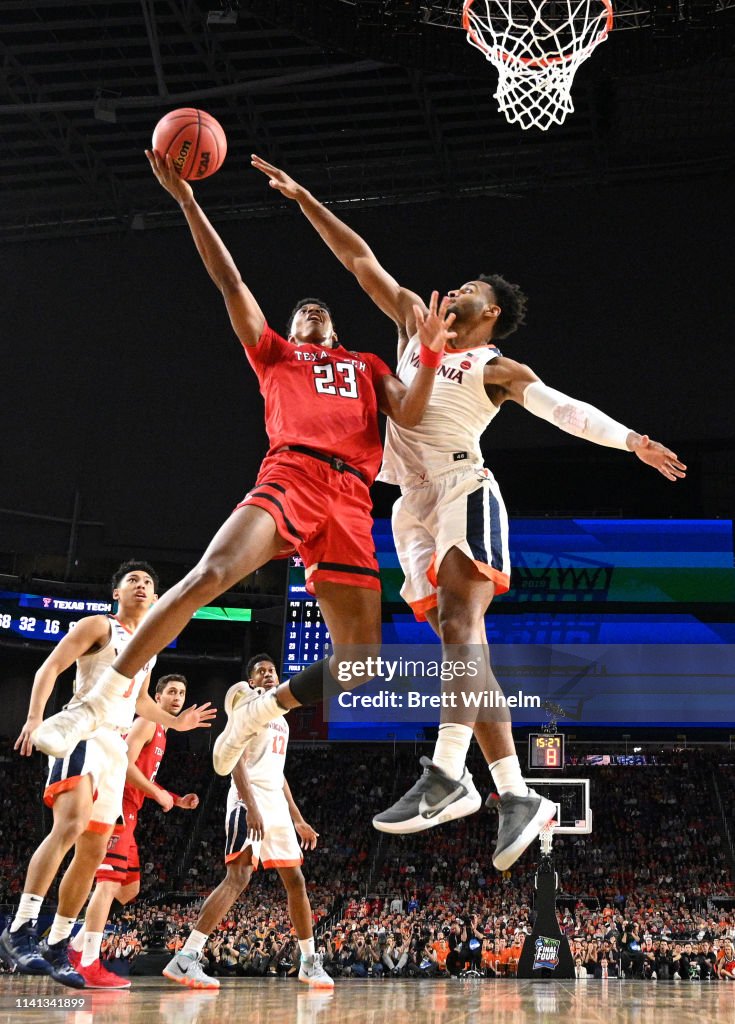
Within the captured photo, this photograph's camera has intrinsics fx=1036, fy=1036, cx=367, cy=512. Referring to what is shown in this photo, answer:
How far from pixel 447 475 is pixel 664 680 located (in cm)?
1490

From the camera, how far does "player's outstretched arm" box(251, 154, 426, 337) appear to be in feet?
18.4

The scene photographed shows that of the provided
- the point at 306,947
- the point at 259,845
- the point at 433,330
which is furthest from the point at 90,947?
the point at 433,330

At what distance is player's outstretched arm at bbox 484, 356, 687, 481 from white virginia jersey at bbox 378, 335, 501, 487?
0.10 m

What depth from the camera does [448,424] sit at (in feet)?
17.4

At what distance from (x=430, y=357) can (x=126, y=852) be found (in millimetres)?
4729

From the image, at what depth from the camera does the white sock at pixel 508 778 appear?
471cm

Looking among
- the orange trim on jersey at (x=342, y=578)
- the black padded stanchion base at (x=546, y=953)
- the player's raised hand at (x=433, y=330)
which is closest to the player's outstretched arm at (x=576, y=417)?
the player's raised hand at (x=433, y=330)

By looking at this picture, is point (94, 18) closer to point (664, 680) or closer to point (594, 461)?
point (594, 461)

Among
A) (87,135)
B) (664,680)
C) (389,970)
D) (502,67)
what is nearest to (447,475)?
(502,67)

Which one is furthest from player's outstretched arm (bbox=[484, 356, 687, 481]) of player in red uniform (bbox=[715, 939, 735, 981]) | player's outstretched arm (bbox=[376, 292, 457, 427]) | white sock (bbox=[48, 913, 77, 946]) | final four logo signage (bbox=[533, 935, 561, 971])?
player in red uniform (bbox=[715, 939, 735, 981])

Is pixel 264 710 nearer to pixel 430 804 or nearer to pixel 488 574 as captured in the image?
pixel 430 804

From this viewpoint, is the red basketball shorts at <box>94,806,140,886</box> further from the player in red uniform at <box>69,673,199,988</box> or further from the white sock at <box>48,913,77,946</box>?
the white sock at <box>48,913,77,946</box>

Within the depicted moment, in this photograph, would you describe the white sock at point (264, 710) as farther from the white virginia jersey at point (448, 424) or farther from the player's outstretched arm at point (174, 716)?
the white virginia jersey at point (448, 424)

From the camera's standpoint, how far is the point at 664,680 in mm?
18844
